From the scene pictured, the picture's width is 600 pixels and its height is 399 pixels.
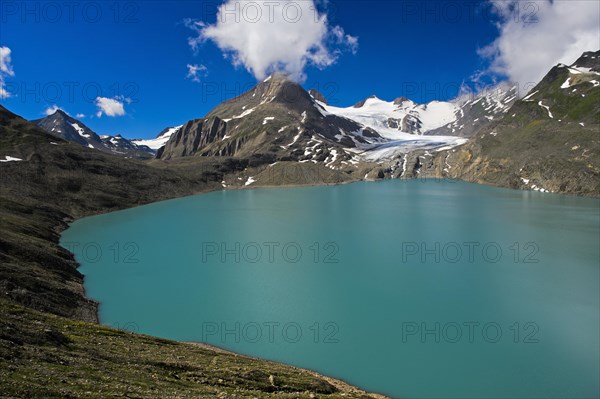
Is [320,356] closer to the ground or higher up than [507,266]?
closer to the ground

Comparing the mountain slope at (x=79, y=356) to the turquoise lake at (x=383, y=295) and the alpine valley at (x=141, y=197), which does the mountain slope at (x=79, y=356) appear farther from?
the turquoise lake at (x=383, y=295)

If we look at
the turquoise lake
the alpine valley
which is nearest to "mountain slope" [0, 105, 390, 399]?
the alpine valley

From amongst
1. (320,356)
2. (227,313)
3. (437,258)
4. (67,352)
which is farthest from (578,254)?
(67,352)

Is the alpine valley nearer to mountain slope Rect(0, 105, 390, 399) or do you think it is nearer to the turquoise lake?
mountain slope Rect(0, 105, 390, 399)

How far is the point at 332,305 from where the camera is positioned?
3409 cm

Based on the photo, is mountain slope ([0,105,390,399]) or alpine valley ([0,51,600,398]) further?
alpine valley ([0,51,600,398])

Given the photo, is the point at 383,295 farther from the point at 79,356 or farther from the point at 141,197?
the point at 141,197

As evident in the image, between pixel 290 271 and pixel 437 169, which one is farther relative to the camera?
pixel 437 169

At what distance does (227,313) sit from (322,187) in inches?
5126

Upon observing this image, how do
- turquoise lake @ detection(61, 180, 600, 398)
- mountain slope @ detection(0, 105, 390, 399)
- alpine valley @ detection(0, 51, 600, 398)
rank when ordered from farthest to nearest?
turquoise lake @ detection(61, 180, 600, 398)
alpine valley @ detection(0, 51, 600, 398)
mountain slope @ detection(0, 105, 390, 399)

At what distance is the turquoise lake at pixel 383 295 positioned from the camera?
24.2m

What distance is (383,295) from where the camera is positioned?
118 feet

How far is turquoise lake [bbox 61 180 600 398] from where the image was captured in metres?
24.2

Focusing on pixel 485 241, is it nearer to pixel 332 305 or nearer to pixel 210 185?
pixel 332 305
